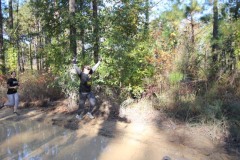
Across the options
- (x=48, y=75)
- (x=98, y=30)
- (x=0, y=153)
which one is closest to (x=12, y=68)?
(x=48, y=75)

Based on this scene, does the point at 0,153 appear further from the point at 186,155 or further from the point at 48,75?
the point at 48,75

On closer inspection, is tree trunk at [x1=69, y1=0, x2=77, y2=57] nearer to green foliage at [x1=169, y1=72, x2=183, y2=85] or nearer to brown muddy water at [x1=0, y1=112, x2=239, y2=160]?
brown muddy water at [x1=0, y1=112, x2=239, y2=160]

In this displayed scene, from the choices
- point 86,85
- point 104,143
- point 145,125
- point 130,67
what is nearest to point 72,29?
point 130,67

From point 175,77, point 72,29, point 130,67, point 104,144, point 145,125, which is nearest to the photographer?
point 104,144

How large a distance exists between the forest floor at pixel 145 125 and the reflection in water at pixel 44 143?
506 millimetres

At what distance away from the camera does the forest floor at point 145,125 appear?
21.1 feet

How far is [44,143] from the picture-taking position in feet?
23.3

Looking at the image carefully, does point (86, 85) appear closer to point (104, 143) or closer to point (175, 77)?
point (104, 143)

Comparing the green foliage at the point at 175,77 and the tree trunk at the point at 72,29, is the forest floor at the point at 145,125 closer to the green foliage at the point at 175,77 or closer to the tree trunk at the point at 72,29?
the green foliage at the point at 175,77

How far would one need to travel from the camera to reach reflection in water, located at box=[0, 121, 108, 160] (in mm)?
6328

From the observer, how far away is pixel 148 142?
7062 mm

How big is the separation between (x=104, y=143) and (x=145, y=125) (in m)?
1.55

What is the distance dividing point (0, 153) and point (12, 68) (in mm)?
12177

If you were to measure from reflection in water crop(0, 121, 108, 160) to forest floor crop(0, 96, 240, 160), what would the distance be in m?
0.51
